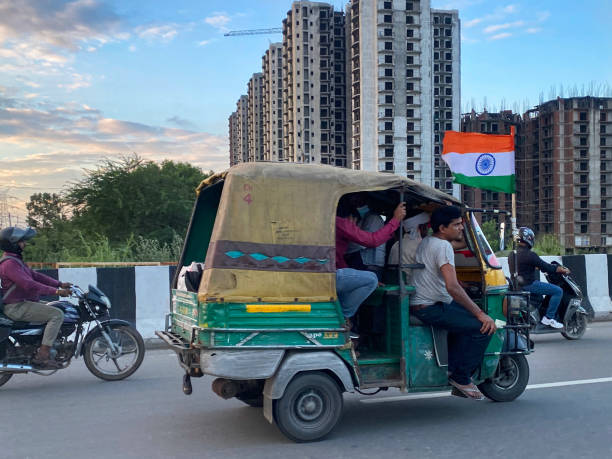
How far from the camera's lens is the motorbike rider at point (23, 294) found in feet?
23.9

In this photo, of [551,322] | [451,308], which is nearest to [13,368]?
[451,308]

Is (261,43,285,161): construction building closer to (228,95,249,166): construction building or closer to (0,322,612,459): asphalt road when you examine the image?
(228,95,249,166): construction building

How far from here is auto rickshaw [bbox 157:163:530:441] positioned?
16.5 feet

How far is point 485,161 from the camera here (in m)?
9.12

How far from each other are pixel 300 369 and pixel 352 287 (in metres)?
0.81

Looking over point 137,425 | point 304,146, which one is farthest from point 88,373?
point 304,146

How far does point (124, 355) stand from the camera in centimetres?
785

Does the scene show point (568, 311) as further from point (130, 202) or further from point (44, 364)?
point (130, 202)

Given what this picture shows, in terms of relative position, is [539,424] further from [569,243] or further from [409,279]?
[569,243]

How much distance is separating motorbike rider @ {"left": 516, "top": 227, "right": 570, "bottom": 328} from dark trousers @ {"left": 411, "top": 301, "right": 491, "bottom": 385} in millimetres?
4882

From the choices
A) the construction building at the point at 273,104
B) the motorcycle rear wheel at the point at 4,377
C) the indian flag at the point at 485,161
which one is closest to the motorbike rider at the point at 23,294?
the motorcycle rear wheel at the point at 4,377

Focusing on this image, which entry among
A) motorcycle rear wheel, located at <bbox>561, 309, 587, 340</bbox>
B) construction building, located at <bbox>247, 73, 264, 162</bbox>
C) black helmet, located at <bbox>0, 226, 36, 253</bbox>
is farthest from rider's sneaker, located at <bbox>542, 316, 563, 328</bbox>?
construction building, located at <bbox>247, 73, 264, 162</bbox>

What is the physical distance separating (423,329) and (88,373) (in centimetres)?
452

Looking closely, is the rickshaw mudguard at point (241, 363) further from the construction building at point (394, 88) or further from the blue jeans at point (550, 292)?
the construction building at point (394, 88)
